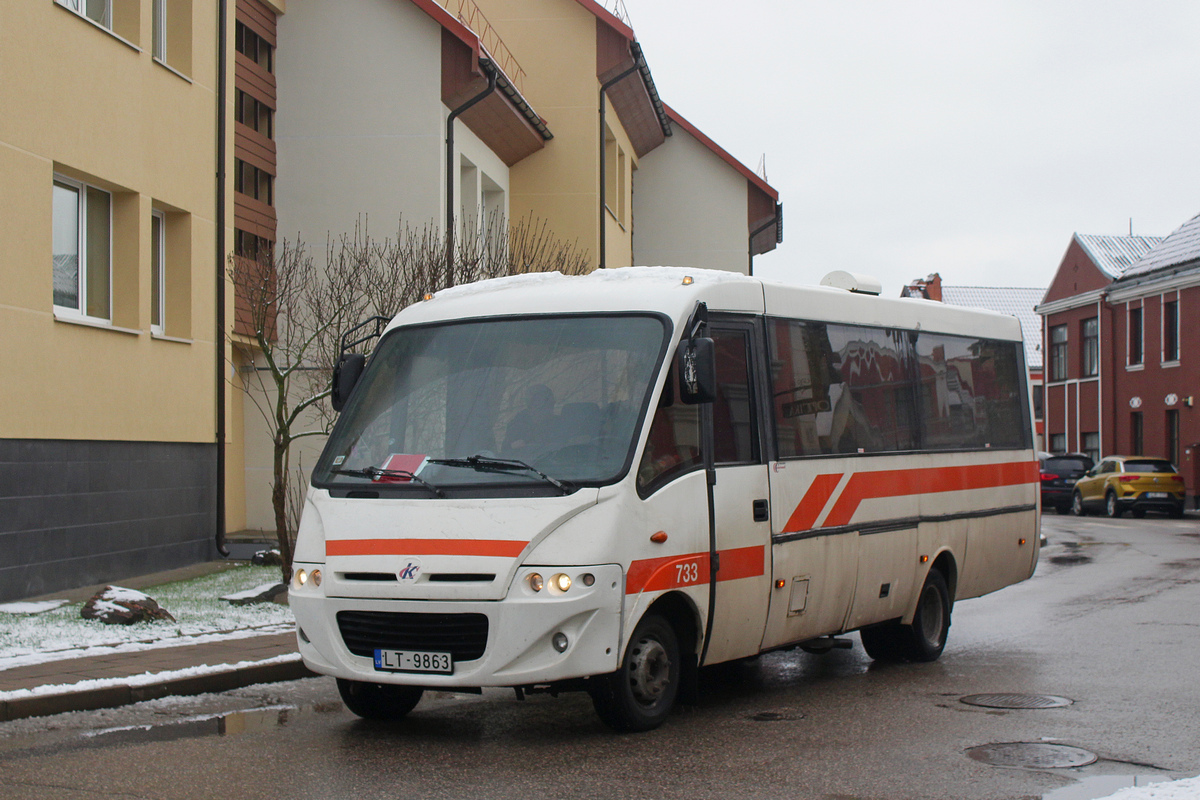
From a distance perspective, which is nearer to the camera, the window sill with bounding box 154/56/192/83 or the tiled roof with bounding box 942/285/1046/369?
the window sill with bounding box 154/56/192/83

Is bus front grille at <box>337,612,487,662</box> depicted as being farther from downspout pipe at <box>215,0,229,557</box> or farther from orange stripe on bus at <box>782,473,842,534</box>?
downspout pipe at <box>215,0,229,557</box>

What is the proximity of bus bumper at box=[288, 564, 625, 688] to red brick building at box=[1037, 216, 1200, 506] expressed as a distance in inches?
1547

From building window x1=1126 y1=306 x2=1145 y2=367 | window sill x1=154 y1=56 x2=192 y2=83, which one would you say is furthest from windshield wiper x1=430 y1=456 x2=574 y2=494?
building window x1=1126 y1=306 x2=1145 y2=367

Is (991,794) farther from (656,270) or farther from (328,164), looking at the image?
(328,164)

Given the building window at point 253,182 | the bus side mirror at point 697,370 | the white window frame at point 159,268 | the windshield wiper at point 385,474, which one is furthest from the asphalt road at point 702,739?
the building window at point 253,182

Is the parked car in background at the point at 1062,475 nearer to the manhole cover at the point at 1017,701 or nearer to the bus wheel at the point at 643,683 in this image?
the manhole cover at the point at 1017,701

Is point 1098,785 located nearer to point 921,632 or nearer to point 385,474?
point 385,474

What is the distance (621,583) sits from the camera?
727cm

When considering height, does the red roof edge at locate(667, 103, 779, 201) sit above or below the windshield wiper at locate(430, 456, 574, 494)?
above

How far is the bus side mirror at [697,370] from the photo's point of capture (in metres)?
7.66

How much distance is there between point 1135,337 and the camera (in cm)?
4784

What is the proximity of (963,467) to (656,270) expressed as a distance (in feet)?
12.9

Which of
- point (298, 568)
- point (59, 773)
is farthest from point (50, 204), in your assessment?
point (59, 773)

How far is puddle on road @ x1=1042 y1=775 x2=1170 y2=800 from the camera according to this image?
6.12 m
